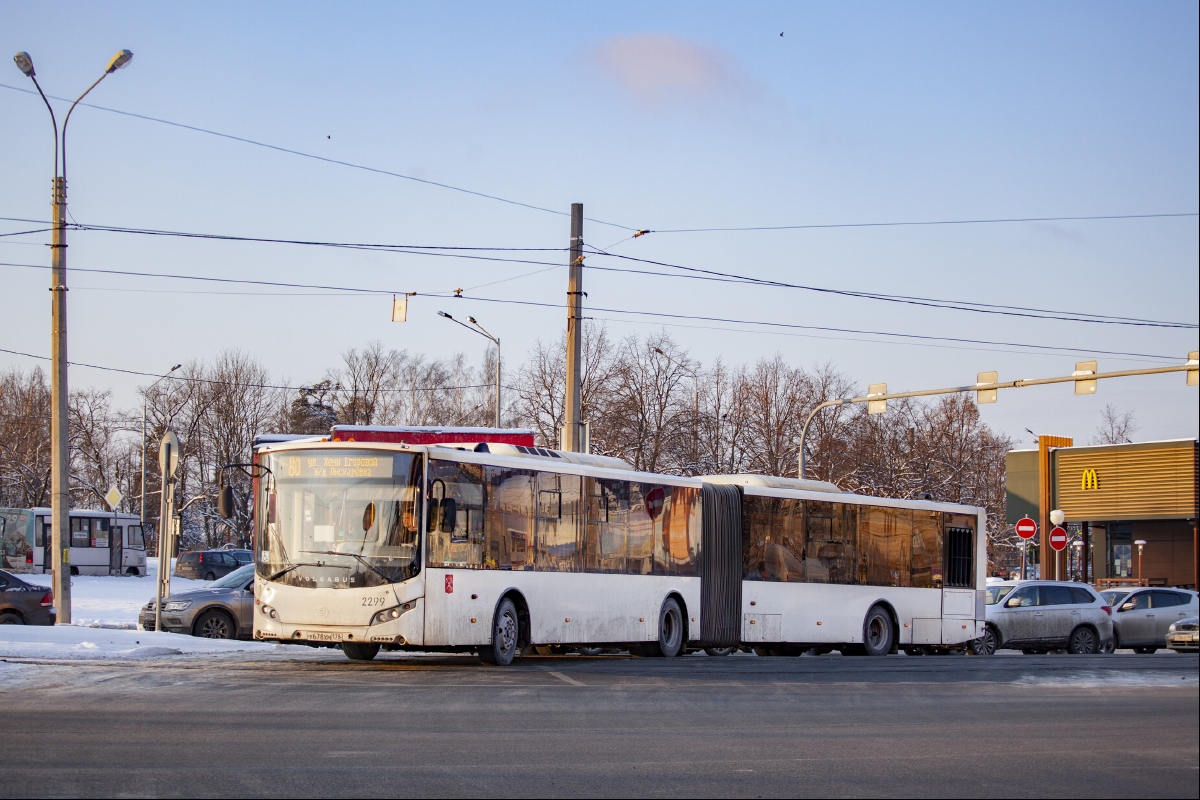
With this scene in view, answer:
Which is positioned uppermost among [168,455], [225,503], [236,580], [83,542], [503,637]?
[168,455]

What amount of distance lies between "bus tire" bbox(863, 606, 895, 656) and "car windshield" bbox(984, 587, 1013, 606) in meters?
2.57

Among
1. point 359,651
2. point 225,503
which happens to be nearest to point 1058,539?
point 359,651

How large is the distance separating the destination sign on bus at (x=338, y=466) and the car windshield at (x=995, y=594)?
1342cm

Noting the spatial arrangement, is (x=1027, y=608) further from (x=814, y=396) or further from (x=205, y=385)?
(x=205, y=385)

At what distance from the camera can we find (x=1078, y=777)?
8547 mm

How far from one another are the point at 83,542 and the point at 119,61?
37735 mm

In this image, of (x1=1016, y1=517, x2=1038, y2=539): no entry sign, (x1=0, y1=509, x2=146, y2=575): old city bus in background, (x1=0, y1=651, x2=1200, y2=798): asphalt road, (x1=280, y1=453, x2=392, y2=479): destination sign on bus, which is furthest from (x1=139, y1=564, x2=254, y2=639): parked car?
(x1=0, y1=509, x2=146, y2=575): old city bus in background

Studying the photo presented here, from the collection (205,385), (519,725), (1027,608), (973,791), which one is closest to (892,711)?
(519,725)

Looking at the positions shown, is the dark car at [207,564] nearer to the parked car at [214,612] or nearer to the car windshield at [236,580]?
the car windshield at [236,580]

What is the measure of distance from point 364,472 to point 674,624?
6291mm

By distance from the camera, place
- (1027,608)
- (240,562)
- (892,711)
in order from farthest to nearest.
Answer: (240,562) → (1027,608) → (892,711)

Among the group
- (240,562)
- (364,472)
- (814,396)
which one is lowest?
(240,562)

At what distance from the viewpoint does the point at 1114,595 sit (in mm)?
28125

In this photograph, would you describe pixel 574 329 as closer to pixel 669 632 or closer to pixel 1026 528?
pixel 669 632
